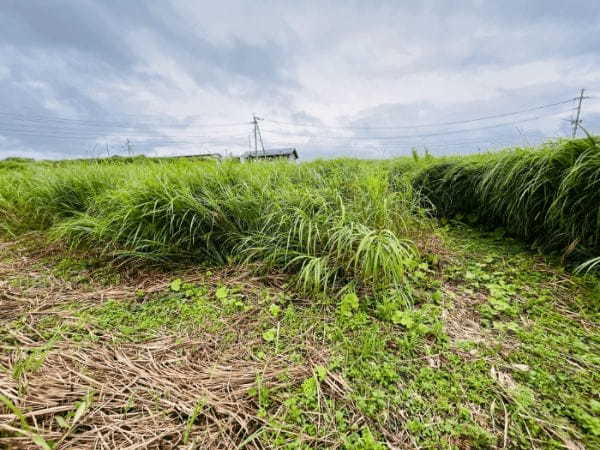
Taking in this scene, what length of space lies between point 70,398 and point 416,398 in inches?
43.8

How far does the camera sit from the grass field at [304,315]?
0.77m

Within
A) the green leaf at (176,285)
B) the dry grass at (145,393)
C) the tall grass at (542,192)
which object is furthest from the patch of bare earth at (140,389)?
the tall grass at (542,192)

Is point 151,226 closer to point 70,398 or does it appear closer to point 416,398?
point 70,398

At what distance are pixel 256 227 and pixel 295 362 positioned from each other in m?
1.04

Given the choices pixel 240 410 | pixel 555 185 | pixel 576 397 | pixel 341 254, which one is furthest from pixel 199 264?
pixel 555 185

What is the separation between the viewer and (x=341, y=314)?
1244 mm

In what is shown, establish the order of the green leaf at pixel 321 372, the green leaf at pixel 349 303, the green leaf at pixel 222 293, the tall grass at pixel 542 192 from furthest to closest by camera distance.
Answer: the tall grass at pixel 542 192
the green leaf at pixel 222 293
the green leaf at pixel 349 303
the green leaf at pixel 321 372

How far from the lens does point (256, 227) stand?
1845 mm

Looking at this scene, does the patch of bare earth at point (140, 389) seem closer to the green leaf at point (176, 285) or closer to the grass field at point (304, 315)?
the grass field at point (304, 315)

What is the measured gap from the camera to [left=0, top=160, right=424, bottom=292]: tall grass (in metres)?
1.49

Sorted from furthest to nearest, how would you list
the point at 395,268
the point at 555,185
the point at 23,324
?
the point at 555,185, the point at 395,268, the point at 23,324

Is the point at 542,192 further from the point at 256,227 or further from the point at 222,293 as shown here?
the point at 222,293

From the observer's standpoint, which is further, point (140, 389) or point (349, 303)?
point (349, 303)

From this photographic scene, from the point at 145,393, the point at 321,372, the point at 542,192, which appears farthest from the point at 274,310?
the point at 542,192
